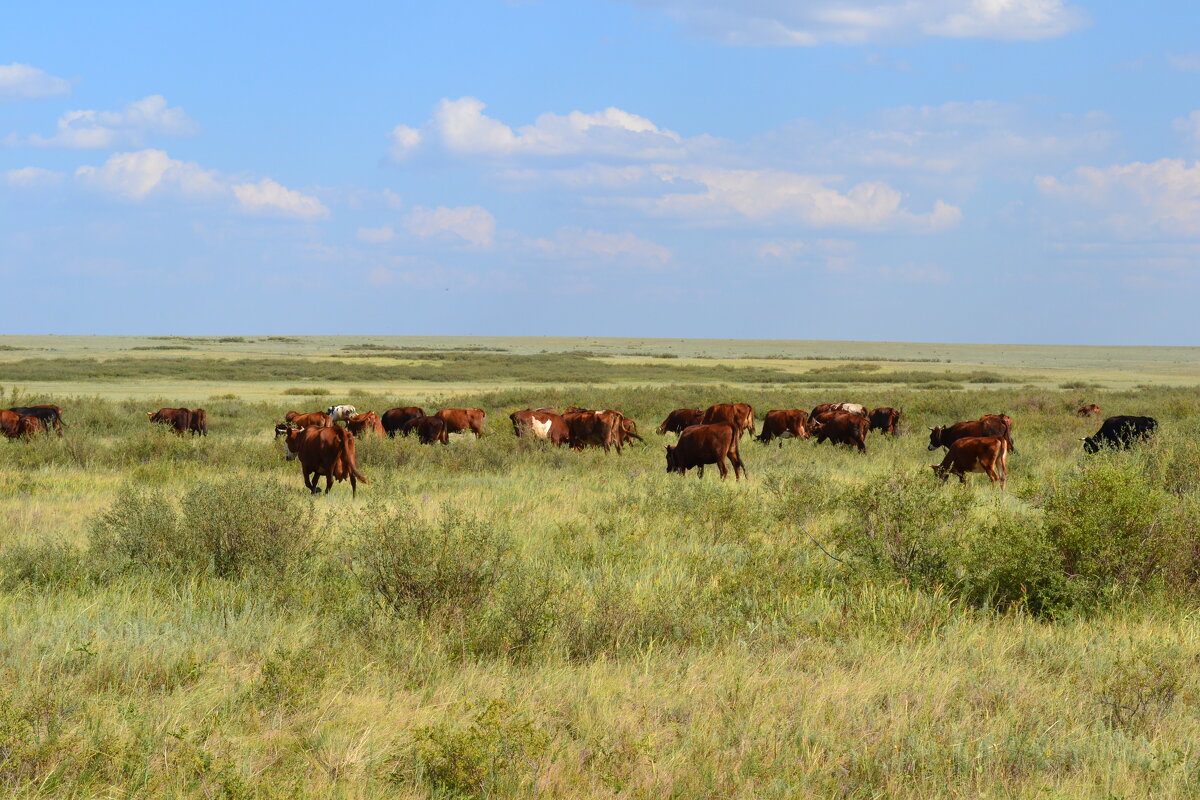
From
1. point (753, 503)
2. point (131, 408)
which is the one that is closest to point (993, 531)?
point (753, 503)

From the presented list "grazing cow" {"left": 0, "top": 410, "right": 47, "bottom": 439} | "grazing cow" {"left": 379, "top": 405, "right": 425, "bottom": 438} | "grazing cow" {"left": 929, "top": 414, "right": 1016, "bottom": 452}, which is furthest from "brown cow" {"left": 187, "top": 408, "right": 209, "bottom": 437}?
"grazing cow" {"left": 929, "top": 414, "right": 1016, "bottom": 452}

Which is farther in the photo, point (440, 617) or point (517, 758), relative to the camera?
point (440, 617)

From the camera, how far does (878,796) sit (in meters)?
3.91

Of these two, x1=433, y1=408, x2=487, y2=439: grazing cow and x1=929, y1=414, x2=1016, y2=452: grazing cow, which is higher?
x1=929, y1=414, x2=1016, y2=452: grazing cow

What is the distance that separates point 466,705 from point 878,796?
1.83m

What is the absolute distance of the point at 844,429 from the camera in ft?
65.3

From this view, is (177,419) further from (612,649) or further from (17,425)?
(612,649)

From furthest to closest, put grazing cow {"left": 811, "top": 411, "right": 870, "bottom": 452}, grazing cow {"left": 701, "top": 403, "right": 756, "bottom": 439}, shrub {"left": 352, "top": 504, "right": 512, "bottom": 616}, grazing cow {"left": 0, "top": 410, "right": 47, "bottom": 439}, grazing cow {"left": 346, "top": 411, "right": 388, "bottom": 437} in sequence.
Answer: grazing cow {"left": 701, "top": 403, "right": 756, "bottom": 439}
grazing cow {"left": 811, "top": 411, "right": 870, "bottom": 452}
grazing cow {"left": 0, "top": 410, "right": 47, "bottom": 439}
grazing cow {"left": 346, "top": 411, "right": 388, "bottom": 437}
shrub {"left": 352, "top": 504, "right": 512, "bottom": 616}

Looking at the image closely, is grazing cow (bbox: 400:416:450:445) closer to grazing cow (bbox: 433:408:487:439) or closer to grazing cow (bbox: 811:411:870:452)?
grazing cow (bbox: 433:408:487:439)

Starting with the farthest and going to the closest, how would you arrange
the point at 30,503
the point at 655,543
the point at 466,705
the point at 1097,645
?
the point at 30,503, the point at 655,543, the point at 1097,645, the point at 466,705

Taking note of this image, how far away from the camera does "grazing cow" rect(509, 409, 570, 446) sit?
18.8 m

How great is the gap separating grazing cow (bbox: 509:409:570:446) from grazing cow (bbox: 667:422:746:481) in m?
3.62

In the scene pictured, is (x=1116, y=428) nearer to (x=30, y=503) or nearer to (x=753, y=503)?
(x=753, y=503)

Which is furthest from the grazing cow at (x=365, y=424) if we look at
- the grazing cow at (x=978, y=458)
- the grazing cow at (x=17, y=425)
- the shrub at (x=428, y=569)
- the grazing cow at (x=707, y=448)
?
the shrub at (x=428, y=569)
